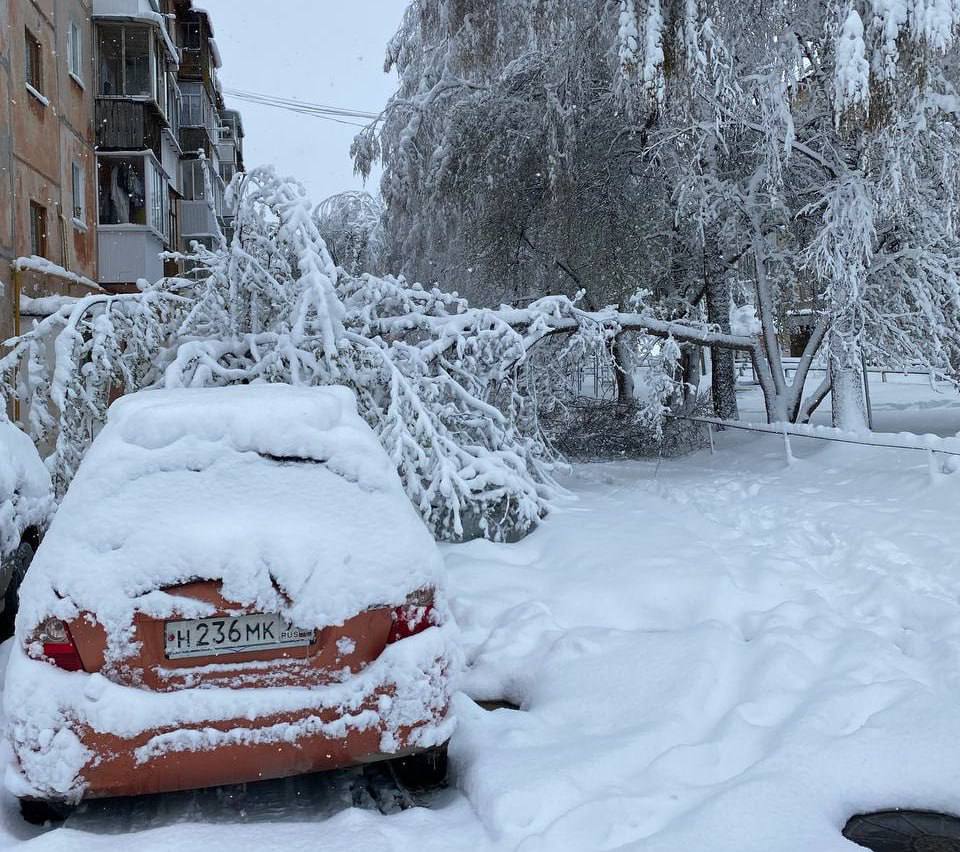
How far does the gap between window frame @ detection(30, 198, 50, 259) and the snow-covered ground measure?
13735mm

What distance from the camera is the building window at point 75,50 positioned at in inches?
811

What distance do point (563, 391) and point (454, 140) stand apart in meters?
4.11

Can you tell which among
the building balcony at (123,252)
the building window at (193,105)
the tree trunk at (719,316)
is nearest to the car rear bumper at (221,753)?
the tree trunk at (719,316)

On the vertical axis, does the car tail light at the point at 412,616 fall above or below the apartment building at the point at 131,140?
below

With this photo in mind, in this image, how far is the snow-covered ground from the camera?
325 centimetres

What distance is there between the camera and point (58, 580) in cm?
324

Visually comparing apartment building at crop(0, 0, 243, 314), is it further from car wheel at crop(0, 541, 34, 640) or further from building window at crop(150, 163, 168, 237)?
car wheel at crop(0, 541, 34, 640)

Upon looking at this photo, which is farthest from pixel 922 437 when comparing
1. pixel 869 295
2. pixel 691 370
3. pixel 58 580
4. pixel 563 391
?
pixel 691 370

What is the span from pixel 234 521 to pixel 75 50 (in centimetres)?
2135

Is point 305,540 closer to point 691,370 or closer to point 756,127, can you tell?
point 756,127

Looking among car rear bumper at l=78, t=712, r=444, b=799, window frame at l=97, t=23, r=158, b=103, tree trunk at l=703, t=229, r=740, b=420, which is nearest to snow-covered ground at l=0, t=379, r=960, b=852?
car rear bumper at l=78, t=712, r=444, b=799

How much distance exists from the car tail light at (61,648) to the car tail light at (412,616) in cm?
104

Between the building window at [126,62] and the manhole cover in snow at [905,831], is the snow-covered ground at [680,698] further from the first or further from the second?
the building window at [126,62]

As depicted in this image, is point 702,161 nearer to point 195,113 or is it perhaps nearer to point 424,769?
point 424,769
